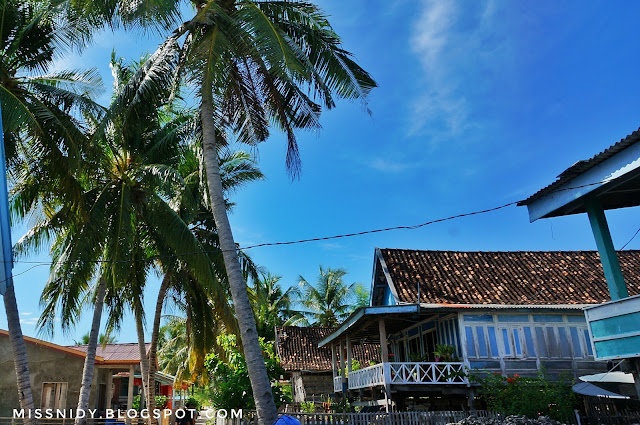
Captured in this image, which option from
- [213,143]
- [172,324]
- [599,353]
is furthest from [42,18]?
[172,324]

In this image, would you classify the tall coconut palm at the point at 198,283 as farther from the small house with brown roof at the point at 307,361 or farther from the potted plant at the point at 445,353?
the small house with brown roof at the point at 307,361

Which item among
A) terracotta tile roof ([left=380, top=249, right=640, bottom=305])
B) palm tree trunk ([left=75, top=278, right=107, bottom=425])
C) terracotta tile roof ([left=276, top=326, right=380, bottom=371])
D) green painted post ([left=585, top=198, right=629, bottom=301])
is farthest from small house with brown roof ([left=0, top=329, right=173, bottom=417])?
green painted post ([left=585, top=198, right=629, bottom=301])

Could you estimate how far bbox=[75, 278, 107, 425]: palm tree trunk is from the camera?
13.4 meters

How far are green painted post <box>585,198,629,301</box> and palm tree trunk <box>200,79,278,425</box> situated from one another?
21.2ft

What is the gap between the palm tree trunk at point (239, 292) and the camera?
28.9 ft

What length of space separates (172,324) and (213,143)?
28.7 m

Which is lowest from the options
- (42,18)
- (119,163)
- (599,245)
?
(599,245)

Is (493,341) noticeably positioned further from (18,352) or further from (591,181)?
(18,352)

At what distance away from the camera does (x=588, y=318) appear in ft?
33.8

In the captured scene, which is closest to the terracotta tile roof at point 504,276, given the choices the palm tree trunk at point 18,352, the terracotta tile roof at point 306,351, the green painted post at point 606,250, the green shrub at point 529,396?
the green shrub at point 529,396

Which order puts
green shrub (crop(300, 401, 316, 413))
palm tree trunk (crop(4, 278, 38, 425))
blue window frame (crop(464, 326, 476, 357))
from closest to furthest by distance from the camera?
palm tree trunk (crop(4, 278, 38, 425))
blue window frame (crop(464, 326, 476, 357))
green shrub (crop(300, 401, 316, 413))

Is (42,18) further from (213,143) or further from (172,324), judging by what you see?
(172,324)

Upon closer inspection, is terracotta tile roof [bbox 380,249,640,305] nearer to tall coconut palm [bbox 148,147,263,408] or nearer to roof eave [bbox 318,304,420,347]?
roof eave [bbox 318,304,420,347]

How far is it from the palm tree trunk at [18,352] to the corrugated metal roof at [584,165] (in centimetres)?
1095
